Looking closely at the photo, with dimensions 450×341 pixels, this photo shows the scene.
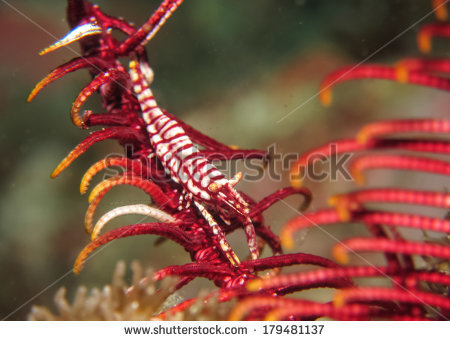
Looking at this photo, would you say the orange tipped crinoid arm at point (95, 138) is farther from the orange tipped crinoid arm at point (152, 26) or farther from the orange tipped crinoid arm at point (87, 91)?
the orange tipped crinoid arm at point (152, 26)

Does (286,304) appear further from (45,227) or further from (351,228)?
(45,227)

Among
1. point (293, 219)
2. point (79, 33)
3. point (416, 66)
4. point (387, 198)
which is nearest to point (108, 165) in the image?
point (79, 33)

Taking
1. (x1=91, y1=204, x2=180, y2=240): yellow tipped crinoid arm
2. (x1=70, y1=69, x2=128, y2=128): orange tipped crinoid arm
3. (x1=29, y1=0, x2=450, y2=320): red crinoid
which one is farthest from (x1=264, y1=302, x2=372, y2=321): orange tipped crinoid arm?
(x1=70, y1=69, x2=128, y2=128): orange tipped crinoid arm

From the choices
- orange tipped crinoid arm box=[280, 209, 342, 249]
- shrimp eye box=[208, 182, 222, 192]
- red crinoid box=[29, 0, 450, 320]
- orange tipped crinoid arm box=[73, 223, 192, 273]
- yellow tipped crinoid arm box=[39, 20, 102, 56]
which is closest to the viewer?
red crinoid box=[29, 0, 450, 320]

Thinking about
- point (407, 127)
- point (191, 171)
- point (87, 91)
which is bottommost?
point (407, 127)

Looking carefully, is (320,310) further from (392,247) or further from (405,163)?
(405,163)

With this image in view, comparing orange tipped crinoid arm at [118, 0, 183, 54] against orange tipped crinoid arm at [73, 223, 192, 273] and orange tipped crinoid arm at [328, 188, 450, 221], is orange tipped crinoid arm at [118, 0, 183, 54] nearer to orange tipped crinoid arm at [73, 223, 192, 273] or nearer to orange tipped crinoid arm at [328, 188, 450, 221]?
orange tipped crinoid arm at [73, 223, 192, 273]
